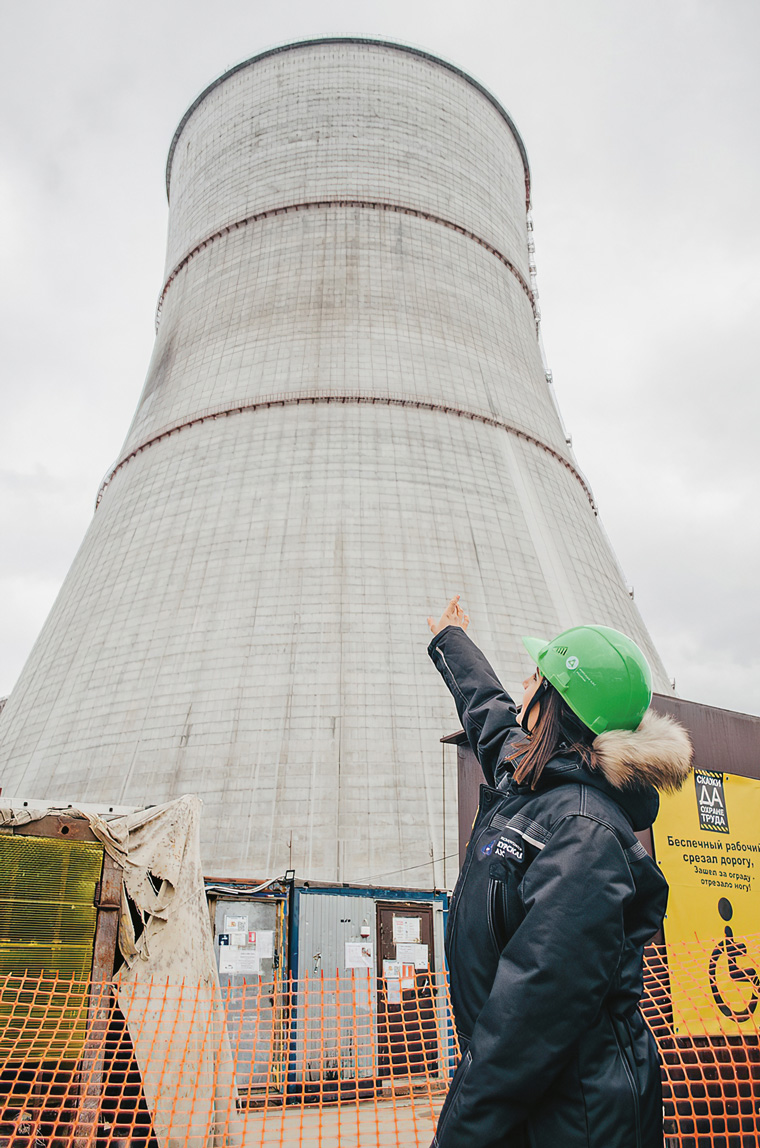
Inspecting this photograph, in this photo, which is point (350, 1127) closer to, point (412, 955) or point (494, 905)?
point (412, 955)

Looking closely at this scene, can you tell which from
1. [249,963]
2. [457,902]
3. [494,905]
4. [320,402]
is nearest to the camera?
[494,905]

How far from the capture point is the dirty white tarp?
Result: 3.85 m

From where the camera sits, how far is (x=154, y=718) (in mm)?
10688

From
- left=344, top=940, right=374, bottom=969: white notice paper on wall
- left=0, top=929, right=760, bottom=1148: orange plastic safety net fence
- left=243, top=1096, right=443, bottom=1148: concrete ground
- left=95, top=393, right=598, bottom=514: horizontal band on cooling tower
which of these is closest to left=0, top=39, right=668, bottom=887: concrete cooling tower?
left=95, top=393, right=598, bottom=514: horizontal band on cooling tower

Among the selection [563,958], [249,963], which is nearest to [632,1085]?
[563,958]

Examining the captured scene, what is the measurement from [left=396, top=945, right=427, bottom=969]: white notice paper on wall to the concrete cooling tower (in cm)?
159

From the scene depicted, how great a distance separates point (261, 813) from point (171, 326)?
31.9 feet

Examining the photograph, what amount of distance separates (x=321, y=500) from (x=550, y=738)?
34.9 feet

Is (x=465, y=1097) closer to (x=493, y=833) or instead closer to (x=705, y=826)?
(x=493, y=833)

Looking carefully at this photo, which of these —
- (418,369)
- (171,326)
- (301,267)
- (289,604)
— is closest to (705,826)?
(289,604)

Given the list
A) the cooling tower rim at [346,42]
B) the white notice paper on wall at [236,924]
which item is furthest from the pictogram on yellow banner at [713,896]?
the cooling tower rim at [346,42]

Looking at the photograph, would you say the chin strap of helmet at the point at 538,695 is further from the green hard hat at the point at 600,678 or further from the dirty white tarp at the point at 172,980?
the dirty white tarp at the point at 172,980

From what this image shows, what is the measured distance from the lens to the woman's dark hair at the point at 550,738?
1.57 metres

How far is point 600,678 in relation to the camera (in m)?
1.64
